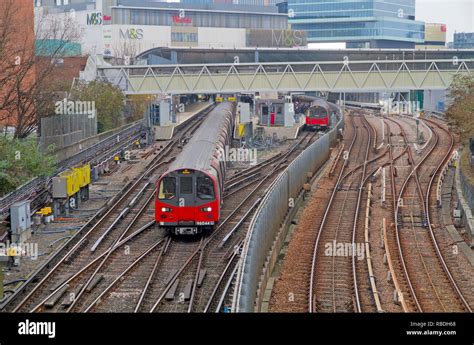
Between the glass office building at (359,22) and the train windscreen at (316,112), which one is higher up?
the glass office building at (359,22)

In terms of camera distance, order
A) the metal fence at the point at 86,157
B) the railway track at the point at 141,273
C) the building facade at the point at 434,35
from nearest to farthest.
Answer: the railway track at the point at 141,273 < the metal fence at the point at 86,157 < the building facade at the point at 434,35

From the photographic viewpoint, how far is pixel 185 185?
16531mm

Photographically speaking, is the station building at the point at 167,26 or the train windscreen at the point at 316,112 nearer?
the train windscreen at the point at 316,112

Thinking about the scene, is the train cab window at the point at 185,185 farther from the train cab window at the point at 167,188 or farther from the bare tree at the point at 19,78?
the bare tree at the point at 19,78

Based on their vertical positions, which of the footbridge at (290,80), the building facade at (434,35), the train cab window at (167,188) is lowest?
the train cab window at (167,188)

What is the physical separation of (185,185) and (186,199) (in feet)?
1.05

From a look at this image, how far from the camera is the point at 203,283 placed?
44.5 ft

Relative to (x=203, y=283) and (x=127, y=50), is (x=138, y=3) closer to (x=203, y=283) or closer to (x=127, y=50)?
(x=127, y=50)

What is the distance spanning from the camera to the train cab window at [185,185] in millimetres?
16484

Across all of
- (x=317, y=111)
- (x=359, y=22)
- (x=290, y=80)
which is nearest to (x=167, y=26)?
(x=359, y=22)

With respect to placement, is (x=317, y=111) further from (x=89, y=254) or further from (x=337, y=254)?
(x=89, y=254)

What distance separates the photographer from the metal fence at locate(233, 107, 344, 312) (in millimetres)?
9617

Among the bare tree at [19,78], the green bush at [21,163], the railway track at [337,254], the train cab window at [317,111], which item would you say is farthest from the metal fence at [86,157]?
the train cab window at [317,111]
